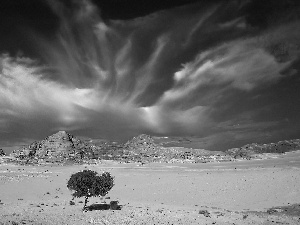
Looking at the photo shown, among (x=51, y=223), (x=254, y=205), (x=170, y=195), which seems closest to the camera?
(x=51, y=223)

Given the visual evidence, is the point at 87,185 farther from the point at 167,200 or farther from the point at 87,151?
the point at 87,151

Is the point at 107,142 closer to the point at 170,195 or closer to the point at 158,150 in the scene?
the point at 158,150

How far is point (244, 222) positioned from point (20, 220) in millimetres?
20212

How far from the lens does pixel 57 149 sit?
5037 inches

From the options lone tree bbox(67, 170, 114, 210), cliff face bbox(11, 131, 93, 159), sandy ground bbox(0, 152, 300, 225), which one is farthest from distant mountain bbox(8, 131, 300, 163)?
lone tree bbox(67, 170, 114, 210)

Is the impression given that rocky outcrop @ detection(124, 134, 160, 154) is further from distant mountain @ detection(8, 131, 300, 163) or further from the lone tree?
the lone tree

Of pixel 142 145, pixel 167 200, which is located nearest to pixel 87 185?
pixel 167 200

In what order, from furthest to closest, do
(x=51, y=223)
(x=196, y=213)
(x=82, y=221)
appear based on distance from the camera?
(x=196, y=213) → (x=82, y=221) → (x=51, y=223)

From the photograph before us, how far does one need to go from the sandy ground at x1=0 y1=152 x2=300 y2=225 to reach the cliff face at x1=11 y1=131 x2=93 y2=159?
5660 cm

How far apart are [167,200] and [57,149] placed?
93.2m

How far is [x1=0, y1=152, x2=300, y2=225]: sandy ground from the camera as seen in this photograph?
25.4m

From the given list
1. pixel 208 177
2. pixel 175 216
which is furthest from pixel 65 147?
pixel 175 216

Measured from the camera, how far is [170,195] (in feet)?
166

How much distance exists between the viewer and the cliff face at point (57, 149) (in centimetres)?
12388
